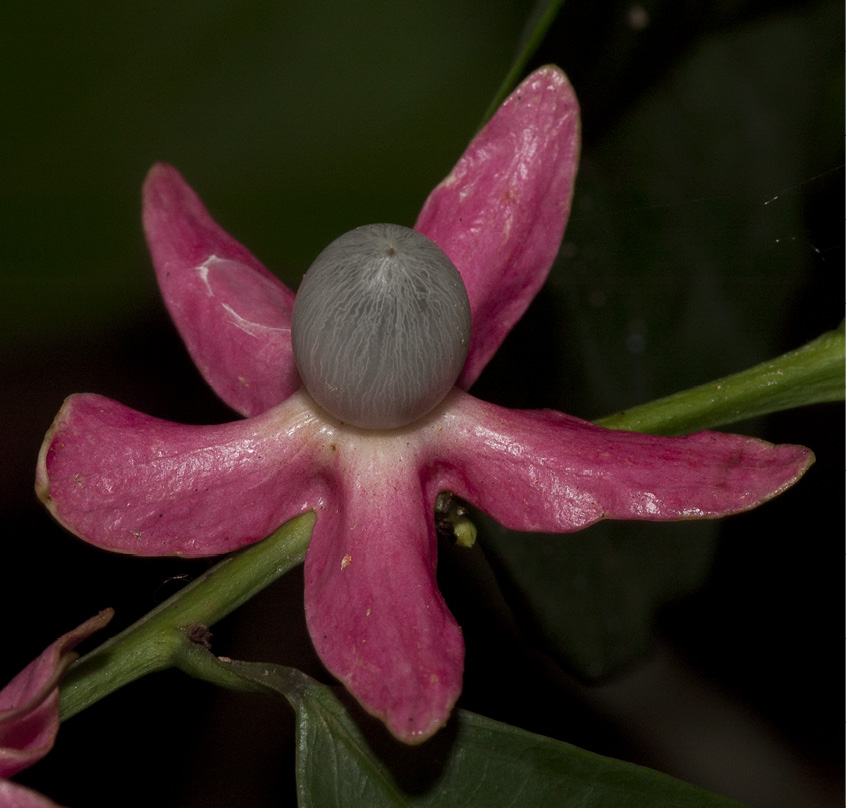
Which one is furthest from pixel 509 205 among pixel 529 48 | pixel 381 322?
pixel 381 322

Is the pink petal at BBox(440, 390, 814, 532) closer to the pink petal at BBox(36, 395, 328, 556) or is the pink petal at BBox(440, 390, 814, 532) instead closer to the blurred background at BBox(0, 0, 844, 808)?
the pink petal at BBox(36, 395, 328, 556)

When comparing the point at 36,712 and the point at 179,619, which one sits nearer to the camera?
the point at 36,712

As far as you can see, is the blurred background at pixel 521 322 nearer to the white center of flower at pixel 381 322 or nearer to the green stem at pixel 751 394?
the green stem at pixel 751 394

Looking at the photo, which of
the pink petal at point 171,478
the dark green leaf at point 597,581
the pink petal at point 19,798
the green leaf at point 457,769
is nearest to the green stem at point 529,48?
the pink petal at point 171,478

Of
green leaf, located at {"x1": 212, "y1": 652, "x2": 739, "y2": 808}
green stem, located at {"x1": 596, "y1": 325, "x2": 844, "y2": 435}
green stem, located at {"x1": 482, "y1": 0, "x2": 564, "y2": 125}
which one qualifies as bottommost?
green leaf, located at {"x1": 212, "y1": 652, "x2": 739, "y2": 808}

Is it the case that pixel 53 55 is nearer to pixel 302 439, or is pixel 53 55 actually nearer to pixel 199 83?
pixel 199 83

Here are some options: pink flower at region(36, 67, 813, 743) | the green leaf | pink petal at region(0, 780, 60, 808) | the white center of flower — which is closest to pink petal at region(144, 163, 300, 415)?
pink flower at region(36, 67, 813, 743)

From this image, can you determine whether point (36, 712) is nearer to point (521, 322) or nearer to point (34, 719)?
point (34, 719)
